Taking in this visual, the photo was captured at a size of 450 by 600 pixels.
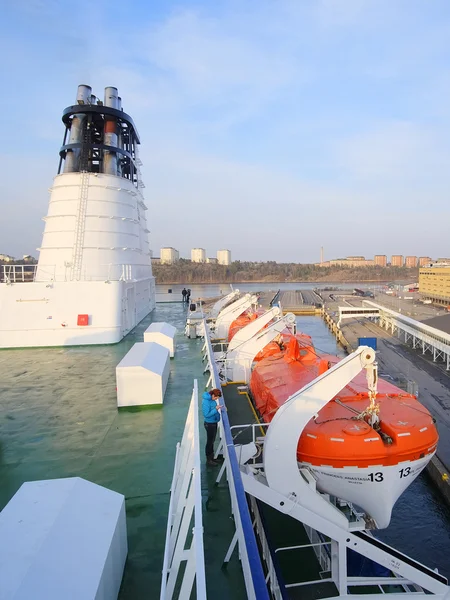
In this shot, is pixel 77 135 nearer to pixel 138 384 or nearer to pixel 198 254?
pixel 138 384

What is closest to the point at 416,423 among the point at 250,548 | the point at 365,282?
the point at 250,548

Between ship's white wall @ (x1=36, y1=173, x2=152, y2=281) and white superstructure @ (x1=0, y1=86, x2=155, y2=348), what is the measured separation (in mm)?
39

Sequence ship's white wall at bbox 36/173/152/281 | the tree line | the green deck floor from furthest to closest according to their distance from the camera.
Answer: the tree line, ship's white wall at bbox 36/173/152/281, the green deck floor

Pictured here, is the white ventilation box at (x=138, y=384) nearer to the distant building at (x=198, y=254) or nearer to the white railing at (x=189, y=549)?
the white railing at (x=189, y=549)

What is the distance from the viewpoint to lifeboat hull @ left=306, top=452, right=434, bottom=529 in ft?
15.3

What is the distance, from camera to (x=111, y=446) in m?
6.44

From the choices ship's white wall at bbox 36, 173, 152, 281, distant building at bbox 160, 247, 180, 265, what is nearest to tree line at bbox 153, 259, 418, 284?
distant building at bbox 160, 247, 180, 265

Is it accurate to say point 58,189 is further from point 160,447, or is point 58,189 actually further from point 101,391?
point 160,447

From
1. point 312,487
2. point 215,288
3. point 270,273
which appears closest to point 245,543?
point 312,487

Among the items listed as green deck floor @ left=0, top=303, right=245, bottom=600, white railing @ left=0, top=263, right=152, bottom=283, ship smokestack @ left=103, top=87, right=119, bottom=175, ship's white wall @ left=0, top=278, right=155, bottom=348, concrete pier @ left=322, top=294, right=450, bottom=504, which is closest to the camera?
green deck floor @ left=0, top=303, right=245, bottom=600

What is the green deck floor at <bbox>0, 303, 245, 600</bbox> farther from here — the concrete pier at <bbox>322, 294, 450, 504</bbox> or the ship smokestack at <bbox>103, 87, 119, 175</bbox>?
the ship smokestack at <bbox>103, 87, 119, 175</bbox>

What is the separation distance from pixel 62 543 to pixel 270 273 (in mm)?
150173

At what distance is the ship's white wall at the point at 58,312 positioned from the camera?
13.7 meters

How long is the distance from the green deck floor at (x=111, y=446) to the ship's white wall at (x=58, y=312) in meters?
1.95
